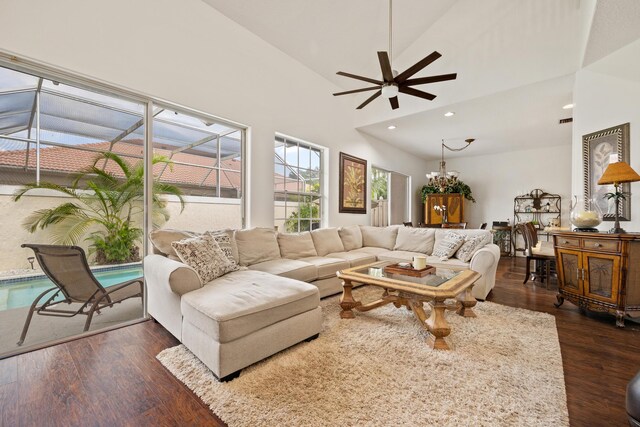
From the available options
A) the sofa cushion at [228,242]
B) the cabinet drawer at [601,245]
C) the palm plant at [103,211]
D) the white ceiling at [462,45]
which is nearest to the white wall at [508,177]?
the white ceiling at [462,45]

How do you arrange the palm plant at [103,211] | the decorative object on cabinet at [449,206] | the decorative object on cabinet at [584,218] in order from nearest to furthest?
the palm plant at [103,211], the decorative object on cabinet at [584,218], the decorative object on cabinet at [449,206]

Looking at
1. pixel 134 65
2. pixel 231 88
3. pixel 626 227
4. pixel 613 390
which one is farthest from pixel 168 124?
pixel 626 227

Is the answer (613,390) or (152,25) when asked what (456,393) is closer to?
(613,390)

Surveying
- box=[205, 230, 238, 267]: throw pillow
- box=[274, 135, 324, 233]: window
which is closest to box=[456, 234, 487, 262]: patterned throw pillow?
box=[274, 135, 324, 233]: window

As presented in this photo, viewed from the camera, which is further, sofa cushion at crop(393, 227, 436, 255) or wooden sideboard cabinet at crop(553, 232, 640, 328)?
sofa cushion at crop(393, 227, 436, 255)

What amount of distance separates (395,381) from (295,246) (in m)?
2.24

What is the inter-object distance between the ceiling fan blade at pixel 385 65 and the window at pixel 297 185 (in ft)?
6.47

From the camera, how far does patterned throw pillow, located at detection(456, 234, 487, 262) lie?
3.50 metres

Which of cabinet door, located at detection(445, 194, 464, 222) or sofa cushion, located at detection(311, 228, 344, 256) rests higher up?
cabinet door, located at detection(445, 194, 464, 222)

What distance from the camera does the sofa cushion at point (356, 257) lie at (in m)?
3.72

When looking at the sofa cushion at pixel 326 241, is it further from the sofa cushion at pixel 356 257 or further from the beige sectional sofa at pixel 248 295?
the beige sectional sofa at pixel 248 295

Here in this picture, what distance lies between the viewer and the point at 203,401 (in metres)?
1.51

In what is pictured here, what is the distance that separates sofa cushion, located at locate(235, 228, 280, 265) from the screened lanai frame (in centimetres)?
43

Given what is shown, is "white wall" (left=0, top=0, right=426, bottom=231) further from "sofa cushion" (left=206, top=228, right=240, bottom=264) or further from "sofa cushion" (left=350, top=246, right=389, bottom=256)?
"sofa cushion" (left=350, top=246, right=389, bottom=256)
